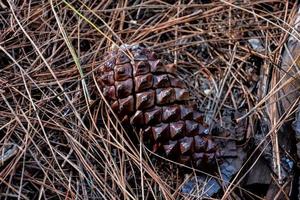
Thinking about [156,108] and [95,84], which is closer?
[156,108]

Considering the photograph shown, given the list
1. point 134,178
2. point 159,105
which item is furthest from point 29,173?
point 159,105

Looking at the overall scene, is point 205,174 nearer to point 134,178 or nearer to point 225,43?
point 134,178

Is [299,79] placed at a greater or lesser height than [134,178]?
greater

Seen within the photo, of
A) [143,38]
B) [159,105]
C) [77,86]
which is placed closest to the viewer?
[159,105]
